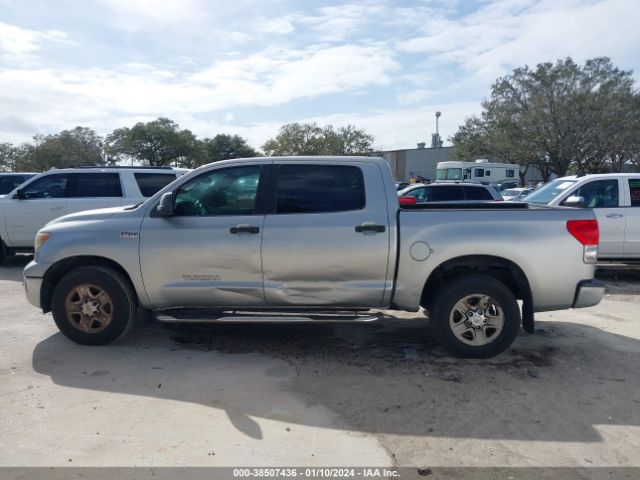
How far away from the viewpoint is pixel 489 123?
44031 millimetres

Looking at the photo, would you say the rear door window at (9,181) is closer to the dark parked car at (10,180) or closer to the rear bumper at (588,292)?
the dark parked car at (10,180)

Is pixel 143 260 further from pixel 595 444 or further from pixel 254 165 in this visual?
pixel 595 444

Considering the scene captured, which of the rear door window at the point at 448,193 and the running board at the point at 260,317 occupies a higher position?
the rear door window at the point at 448,193

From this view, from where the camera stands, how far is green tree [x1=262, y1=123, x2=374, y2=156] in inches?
2060

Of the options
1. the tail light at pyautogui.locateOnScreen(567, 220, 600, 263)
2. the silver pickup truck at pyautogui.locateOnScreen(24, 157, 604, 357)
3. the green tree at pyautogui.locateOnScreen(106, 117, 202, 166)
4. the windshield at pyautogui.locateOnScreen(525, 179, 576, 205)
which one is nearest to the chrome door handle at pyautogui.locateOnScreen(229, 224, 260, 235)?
the silver pickup truck at pyautogui.locateOnScreen(24, 157, 604, 357)

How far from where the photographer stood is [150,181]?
9.50 metres

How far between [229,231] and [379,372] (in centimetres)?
191

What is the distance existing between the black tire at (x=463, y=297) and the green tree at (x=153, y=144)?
4561 cm

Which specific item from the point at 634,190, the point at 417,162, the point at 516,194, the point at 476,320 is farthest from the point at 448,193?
the point at 417,162

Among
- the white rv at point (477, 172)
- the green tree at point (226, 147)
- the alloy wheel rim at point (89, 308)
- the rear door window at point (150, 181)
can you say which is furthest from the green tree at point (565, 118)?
the alloy wheel rim at point (89, 308)

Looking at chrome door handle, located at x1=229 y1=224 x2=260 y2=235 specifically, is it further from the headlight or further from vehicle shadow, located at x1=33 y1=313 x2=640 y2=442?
the headlight

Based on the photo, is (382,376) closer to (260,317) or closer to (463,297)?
(463,297)

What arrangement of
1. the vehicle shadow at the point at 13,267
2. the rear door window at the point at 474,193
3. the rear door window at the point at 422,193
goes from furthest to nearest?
the rear door window at the point at 422,193
the rear door window at the point at 474,193
the vehicle shadow at the point at 13,267

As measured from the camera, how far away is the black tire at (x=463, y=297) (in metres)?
4.60
